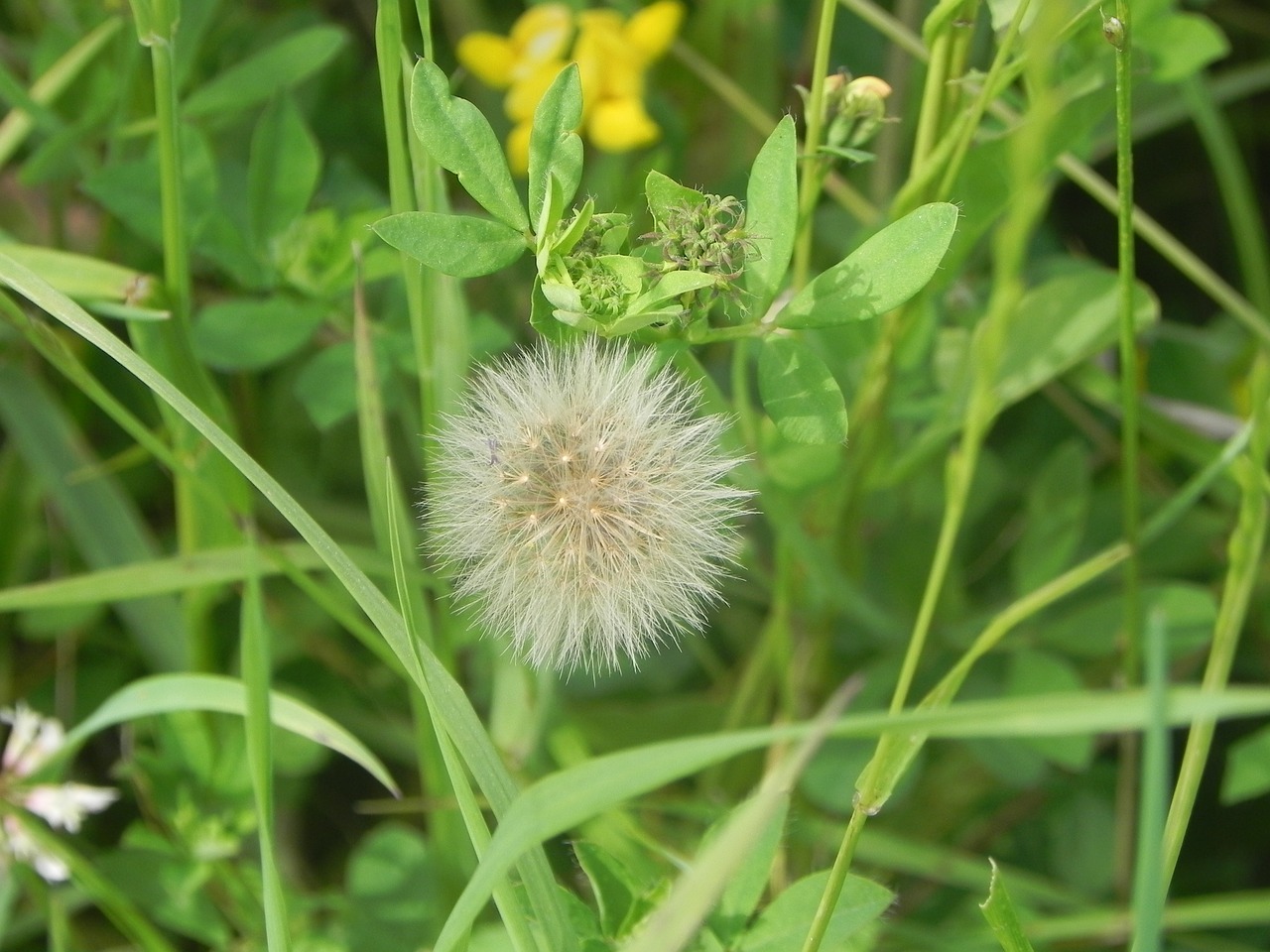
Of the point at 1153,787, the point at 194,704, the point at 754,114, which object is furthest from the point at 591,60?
the point at 1153,787

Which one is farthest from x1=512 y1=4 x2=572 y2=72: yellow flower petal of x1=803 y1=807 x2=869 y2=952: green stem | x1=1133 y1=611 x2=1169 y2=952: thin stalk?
x1=1133 y1=611 x2=1169 y2=952: thin stalk

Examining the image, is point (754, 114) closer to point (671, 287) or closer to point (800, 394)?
point (800, 394)

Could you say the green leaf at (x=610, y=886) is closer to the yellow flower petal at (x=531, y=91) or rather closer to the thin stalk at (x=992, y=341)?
the thin stalk at (x=992, y=341)

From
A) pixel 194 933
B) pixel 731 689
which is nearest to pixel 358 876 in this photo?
pixel 194 933

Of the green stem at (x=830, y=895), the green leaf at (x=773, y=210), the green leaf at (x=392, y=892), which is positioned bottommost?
the green leaf at (x=392, y=892)

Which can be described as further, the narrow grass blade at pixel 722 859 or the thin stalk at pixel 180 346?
the thin stalk at pixel 180 346

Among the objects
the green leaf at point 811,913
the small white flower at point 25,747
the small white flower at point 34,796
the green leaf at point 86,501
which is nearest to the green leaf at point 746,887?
the green leaf at point 811,913

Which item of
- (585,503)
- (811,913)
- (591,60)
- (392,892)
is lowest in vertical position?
(392,892)
